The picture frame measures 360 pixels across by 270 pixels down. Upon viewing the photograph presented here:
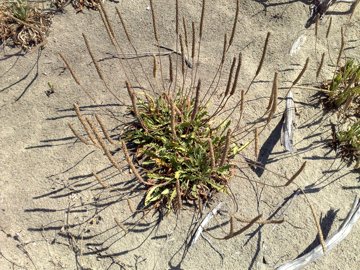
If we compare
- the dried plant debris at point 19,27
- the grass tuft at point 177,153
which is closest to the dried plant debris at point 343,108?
the grass tuft at point 177,153

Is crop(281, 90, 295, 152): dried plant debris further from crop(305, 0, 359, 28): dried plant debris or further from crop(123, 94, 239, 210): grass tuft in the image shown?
crop(305, 0, 359, 28): dried plant debris

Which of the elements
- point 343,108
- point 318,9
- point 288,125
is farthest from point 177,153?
point 318,9

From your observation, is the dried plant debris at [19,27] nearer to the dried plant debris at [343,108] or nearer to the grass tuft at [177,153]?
the grass tuft at [177,153]

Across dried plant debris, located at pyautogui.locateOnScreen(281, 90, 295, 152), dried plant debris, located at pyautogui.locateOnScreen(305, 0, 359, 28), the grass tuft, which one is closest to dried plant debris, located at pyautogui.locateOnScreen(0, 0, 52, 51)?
the grass tuft

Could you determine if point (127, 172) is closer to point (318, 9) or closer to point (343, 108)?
point (343, 108)

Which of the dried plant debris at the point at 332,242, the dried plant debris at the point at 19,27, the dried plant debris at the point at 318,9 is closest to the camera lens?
the dried plant debris at the point at 332,242

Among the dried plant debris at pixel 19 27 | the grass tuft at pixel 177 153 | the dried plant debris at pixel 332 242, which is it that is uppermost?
the dried plant debris at pixel 19 27
